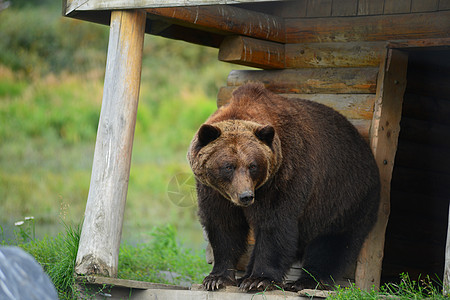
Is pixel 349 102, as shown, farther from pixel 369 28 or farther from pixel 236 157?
pixel 236 157

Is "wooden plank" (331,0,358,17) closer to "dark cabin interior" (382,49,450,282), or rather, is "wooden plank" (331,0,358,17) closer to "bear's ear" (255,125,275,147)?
"dark cabin interior" (382,49,450,282)

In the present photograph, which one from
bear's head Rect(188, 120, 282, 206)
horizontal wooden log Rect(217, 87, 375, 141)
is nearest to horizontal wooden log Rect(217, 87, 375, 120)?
horizontal wooden log Rect(217, 87, 375, 141)

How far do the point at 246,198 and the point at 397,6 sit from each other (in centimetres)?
277

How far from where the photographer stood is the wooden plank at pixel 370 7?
257 inches

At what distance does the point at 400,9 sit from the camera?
6379 millimetres

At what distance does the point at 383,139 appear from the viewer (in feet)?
21.4

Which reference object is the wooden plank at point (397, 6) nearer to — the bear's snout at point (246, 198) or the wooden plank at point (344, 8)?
the wooden plank at point (344, 8)

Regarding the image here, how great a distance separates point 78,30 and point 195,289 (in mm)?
15377

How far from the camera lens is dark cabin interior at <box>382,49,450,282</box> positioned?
7594mm

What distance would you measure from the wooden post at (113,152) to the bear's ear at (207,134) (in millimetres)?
802

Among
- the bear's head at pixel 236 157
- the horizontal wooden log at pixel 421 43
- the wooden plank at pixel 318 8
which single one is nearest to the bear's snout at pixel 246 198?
the bear's head at pixel 236 157

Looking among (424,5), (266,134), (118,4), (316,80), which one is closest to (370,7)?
(424,5)

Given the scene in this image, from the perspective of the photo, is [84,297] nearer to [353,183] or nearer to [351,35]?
[353,183]

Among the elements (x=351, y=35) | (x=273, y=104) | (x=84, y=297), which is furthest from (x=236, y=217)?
(x=351, y=35)
